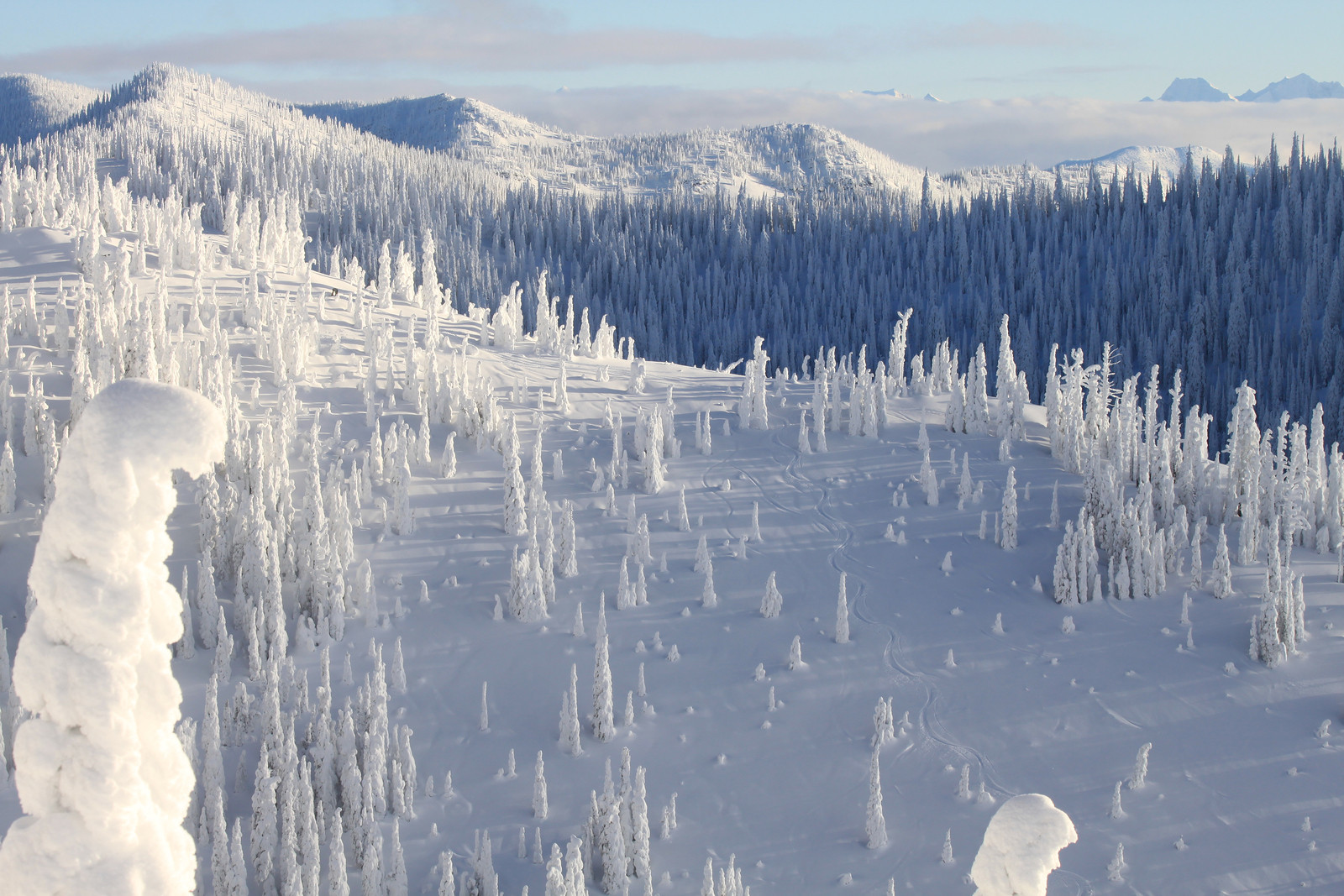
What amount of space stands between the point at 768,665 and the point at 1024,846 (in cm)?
1713

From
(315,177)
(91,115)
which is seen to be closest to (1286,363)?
(315,177)

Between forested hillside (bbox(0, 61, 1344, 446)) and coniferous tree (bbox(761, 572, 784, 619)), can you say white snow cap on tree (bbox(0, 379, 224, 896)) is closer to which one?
coniferous tree (bbox(761, 572, 784, 619))

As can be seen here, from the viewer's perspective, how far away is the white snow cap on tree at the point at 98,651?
15.5ft

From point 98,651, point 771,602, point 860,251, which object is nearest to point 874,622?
point 771,602

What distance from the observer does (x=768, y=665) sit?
23.5 metres

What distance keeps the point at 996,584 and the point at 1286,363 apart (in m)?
69.7

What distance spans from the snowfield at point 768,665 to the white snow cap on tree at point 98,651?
40.6 feet

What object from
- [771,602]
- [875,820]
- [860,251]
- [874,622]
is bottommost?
[875,820]

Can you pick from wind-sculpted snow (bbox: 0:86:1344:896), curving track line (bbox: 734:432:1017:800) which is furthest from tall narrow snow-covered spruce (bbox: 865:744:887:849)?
curving track line (bbox: 734:432:1017:800)

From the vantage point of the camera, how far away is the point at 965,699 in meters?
22.5

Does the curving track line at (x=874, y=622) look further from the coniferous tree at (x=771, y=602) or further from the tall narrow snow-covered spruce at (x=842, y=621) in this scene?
the coniferous tree at (x=771, y=602)

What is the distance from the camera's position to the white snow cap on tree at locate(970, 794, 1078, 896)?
654 cm

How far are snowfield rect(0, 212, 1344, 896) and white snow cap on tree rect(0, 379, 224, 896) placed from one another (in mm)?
12369

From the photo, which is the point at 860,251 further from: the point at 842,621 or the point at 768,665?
the point at 768,665
